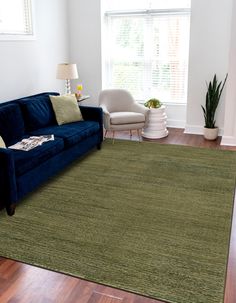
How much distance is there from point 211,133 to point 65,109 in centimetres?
235

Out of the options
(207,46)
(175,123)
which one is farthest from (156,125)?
(207,46)

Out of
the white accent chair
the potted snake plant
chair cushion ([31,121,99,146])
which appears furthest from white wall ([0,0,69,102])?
the potted snake plant

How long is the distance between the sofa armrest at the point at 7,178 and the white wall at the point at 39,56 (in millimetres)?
1773

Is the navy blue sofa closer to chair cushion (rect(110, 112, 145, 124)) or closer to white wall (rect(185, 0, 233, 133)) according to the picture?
chair cushion (rect(110, 112, 145, 124))

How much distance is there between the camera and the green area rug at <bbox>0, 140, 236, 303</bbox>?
226 centimetres

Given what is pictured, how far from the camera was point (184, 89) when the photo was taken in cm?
603

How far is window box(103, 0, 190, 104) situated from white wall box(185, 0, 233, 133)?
1.36ft

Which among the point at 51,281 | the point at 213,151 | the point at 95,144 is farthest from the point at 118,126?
the point at 51,281

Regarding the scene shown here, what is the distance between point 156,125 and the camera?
547cm

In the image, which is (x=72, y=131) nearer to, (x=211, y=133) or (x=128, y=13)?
(x=211, y=133)

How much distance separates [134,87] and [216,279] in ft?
15.1

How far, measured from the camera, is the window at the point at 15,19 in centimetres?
437

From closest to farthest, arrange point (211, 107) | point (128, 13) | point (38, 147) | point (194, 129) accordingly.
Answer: point (38, 147) < point (211, 107) < point (194, 129) < point (128, 13)

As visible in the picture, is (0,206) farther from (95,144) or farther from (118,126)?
(118,126)
